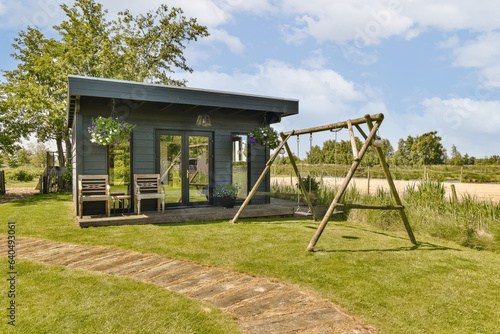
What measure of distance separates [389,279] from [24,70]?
20.2 meters

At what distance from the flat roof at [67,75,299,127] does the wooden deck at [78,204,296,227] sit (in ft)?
7.57

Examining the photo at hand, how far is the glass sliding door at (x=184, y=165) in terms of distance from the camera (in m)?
7.34

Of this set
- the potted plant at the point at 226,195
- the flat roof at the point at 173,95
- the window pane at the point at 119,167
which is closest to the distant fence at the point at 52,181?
the flat roof at the point at 173,95

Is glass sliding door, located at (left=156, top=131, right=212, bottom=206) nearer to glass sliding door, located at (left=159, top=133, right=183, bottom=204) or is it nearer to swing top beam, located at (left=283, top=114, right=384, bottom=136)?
glass sliding door, located at (left=159, top=133, right=183, bottom=204)

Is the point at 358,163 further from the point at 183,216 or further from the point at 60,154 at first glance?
the point at 60,154

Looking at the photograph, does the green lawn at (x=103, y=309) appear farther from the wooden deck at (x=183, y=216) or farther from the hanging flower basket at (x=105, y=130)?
the hanging flower basket at (x=105, y=130)

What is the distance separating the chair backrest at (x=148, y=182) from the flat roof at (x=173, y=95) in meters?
1.65

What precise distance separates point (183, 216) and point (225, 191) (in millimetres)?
1268

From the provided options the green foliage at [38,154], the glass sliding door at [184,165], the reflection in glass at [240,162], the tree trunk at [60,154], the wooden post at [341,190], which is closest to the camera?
the wooden post at [341,190]

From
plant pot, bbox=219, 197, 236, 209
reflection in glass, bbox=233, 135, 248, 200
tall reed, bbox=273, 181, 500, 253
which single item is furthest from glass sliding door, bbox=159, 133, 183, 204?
tall reed, bbox=273, 181, 500, 253

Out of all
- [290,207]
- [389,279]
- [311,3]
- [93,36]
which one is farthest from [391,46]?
[93,36]

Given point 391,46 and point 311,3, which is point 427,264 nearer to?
point 391,46

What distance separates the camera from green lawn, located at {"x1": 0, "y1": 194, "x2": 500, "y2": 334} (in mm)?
2588

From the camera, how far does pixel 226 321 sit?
2.34 m
